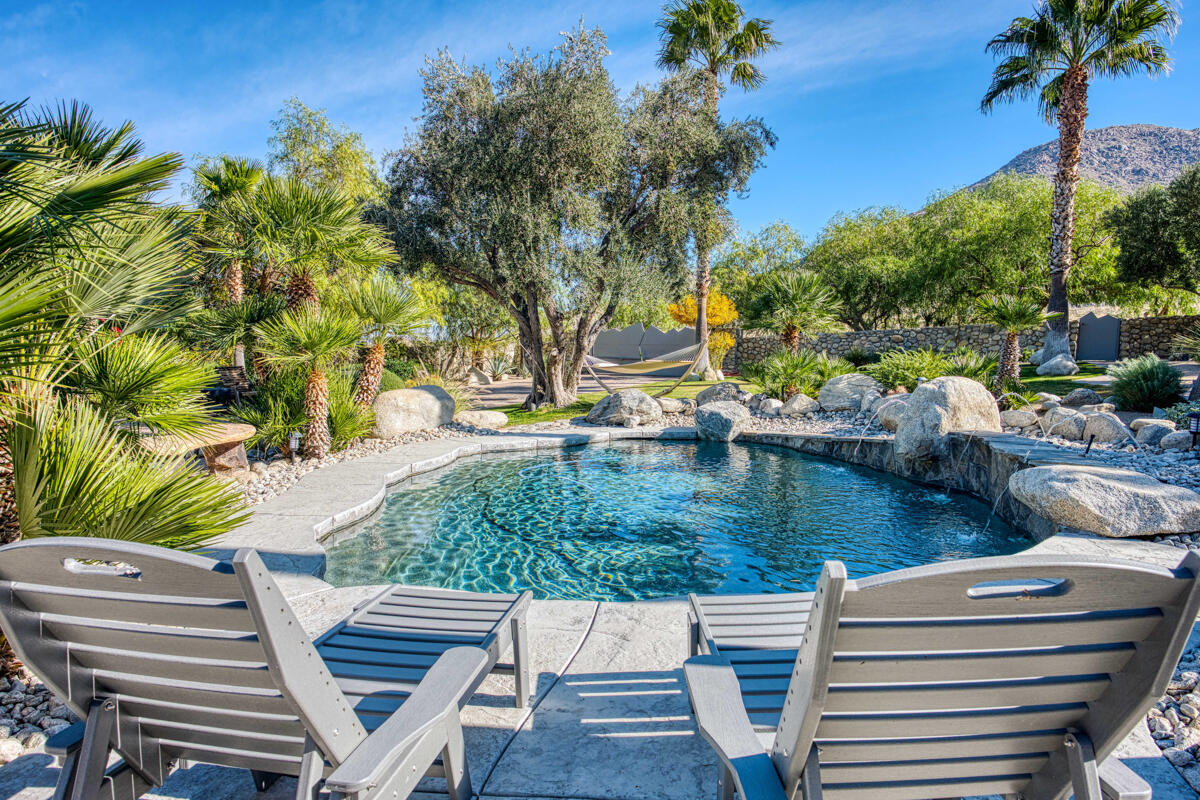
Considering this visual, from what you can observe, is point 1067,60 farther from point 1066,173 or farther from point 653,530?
point 653,530

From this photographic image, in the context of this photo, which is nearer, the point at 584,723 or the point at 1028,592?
the point at 1028,592

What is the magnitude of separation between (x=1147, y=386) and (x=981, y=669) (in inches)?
413

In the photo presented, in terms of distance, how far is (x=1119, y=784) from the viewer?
48.4 inches

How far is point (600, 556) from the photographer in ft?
16.4

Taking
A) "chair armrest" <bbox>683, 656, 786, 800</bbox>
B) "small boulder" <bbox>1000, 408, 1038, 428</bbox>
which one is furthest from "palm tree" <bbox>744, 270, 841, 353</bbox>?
"chair armrest" <bbox>683, 656, 786, 800</bbox>

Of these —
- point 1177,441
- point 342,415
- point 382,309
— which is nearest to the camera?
point 1177,441

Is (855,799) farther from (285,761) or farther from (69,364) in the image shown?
(69,364)

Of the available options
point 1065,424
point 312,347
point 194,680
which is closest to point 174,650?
point 194,680

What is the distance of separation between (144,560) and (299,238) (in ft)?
22.1

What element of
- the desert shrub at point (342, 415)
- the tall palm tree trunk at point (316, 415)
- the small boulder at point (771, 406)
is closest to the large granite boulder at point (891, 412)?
the small boulder at point (771, 406)

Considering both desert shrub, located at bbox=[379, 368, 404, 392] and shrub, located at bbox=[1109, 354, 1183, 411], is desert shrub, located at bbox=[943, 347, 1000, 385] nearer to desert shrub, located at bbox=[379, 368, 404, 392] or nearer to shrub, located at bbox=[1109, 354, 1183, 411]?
shrub, located at bbox=[1109, 354, 1183, 411]

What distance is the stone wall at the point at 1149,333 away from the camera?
60.1 feet

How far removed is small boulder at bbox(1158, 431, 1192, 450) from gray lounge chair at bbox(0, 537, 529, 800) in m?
8.01

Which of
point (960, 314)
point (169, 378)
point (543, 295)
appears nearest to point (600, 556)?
point (169, 378)
